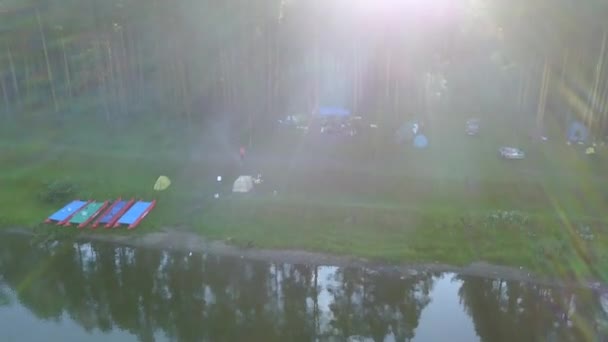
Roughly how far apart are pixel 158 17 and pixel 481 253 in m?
21.7

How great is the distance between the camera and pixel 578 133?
28922 mm

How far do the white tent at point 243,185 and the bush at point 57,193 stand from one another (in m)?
8.41

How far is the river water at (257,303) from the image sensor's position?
16.5 meters

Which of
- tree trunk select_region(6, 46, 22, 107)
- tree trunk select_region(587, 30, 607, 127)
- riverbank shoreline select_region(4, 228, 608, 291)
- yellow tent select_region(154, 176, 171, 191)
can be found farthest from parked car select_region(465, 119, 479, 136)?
tree trunk select_region(6, 46, 22, 107)

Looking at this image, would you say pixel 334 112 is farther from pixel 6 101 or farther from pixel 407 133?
pixel 6 101

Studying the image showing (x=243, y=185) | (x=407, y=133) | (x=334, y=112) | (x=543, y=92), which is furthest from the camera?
(x=334, y=112)

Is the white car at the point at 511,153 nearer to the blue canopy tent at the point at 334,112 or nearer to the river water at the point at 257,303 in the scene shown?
the river water at the point at 257,303

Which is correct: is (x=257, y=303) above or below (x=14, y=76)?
below

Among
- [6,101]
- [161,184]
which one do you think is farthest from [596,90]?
[6,101]

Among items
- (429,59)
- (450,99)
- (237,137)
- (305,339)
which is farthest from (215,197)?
(450,99)

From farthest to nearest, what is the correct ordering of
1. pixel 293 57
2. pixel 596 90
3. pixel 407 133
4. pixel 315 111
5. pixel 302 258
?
pixel 315 111
pixel 293 57
pixel 407 133
pixel 596 90
pixel 302 258

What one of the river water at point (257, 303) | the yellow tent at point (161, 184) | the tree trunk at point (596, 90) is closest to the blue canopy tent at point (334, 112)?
the yellow tent at point (161, 184)

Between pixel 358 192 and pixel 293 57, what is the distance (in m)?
12.5

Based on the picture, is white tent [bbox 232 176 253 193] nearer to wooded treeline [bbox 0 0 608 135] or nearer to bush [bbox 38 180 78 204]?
wooded treeline [bbox 0 0 608 135]
